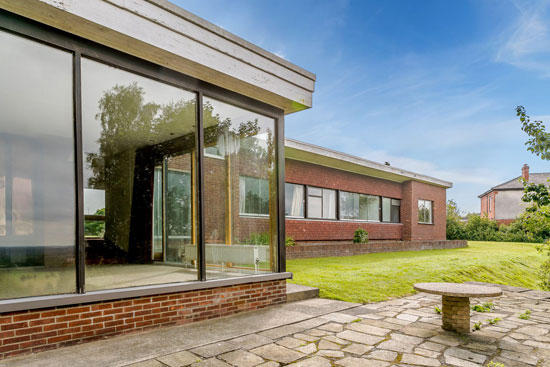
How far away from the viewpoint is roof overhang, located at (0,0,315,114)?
340 centimetres

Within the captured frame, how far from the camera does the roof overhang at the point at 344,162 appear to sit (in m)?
13.0

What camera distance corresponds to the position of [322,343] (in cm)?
378

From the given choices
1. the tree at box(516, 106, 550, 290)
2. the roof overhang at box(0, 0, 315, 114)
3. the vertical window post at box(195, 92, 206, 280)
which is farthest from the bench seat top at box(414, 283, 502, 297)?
the tree at box(516, 106, 550, 290)

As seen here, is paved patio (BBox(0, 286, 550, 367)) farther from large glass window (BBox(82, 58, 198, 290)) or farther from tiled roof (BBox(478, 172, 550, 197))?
tiled roof (BBox(478, 172, 550, 197))

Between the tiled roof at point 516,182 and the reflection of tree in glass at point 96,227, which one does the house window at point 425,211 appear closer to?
the reflection of tree in glass at point 96,227

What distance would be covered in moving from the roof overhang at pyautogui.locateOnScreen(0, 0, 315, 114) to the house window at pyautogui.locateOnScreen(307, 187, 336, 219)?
9.49 m

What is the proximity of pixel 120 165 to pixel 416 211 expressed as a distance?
17.3 meters

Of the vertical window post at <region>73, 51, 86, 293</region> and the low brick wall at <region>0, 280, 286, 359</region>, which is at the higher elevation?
the vertical window post at <region>73, 51, 86, 293</region>

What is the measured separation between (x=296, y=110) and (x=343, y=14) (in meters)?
12.5

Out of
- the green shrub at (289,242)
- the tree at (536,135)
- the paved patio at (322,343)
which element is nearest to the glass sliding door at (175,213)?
the paved patio at (322,343)

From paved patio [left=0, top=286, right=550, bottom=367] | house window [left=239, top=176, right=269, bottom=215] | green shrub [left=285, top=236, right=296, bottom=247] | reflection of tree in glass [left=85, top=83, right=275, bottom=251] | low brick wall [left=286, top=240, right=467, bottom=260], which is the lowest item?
low brick wall [left=286, top=240, right=467, bottom=260]

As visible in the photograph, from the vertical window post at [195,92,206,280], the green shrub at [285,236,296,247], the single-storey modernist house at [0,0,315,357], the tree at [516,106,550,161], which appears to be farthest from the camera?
the green shrub at [285,236,296,247]

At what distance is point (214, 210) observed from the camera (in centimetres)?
509

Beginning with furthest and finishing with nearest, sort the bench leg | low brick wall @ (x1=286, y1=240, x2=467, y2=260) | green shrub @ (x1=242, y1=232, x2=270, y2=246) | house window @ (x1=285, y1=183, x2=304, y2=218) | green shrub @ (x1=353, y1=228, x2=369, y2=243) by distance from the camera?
green shrub @ (x1=353, y1=228, x2=369, y2=243), house window @ (x1=285, y1=183, x2=304, y2=218), low brick wall @ (x1=286, y1=240, x2=467, y2=260), green shrub @ (x1=242, y1=232, x2=270, y2=246), the bench leg
